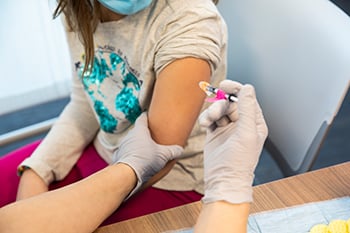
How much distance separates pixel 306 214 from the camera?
2.31 ft

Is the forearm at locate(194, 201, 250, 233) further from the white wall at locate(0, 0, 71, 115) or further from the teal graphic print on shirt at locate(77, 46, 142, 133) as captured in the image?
the white wall at locate(0, 0, 71, 115)

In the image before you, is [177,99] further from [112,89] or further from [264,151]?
[264,151]

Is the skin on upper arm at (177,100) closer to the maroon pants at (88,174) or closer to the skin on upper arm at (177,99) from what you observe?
the skin on upper arm at (177,99)

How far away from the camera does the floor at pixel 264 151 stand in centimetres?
170

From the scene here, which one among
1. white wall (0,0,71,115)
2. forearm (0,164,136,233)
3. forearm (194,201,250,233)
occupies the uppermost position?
forearm (194,201,250,233)

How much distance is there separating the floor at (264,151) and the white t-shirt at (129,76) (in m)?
0.66

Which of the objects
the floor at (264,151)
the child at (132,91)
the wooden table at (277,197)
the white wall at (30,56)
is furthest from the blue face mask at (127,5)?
the floor at (264,151)

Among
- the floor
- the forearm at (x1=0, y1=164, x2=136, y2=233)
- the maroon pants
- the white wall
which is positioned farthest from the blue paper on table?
the white wall

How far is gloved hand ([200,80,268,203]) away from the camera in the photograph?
0.64 meters

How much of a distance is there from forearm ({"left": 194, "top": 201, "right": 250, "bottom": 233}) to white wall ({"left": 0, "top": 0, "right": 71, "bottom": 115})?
3.58 ft

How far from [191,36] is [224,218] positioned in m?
0.34

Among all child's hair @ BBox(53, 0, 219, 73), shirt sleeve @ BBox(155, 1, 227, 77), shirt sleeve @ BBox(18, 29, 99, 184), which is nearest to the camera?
shirt sleeve @ BBox(155, 1, 227, 77)

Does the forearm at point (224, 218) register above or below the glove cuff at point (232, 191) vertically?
below

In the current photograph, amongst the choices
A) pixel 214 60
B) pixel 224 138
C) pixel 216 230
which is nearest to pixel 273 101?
pixel 214 60
